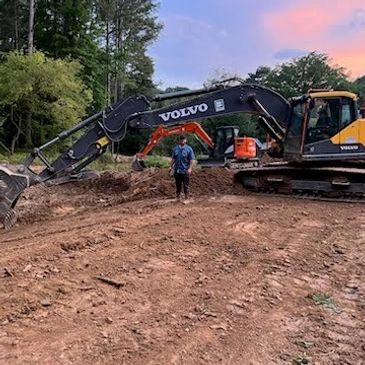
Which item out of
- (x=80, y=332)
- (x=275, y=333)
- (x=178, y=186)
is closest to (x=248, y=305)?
(x=275, y=333)

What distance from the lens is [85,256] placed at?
645 centimetres

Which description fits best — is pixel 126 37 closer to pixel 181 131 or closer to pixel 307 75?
pixel 307 75

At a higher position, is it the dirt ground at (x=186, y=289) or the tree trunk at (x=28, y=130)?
the tree trunk at (x=28, y=130)

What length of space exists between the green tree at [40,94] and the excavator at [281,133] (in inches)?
694

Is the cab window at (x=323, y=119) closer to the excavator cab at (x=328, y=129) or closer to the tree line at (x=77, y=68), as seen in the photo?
the excavator cab at (x=328, y=129)

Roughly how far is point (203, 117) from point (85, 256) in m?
6.75

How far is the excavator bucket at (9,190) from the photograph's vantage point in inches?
363

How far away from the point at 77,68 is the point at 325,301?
28486 millimetres

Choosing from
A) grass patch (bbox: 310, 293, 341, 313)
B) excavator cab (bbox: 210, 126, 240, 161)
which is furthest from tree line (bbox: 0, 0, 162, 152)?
grass patch (bbox: 310, 293, 341, 313)

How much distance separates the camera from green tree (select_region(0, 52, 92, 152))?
2817cm

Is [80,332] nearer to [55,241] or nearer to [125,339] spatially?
[125,339]

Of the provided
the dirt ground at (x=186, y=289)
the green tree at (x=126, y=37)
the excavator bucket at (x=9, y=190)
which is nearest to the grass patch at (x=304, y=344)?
the dirt ground at (x=186, y=289)

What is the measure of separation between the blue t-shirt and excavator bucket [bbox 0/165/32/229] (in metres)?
3.47

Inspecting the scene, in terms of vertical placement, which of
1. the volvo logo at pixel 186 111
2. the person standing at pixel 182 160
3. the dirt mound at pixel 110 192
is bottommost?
the dirt mound at pixel 110 192
